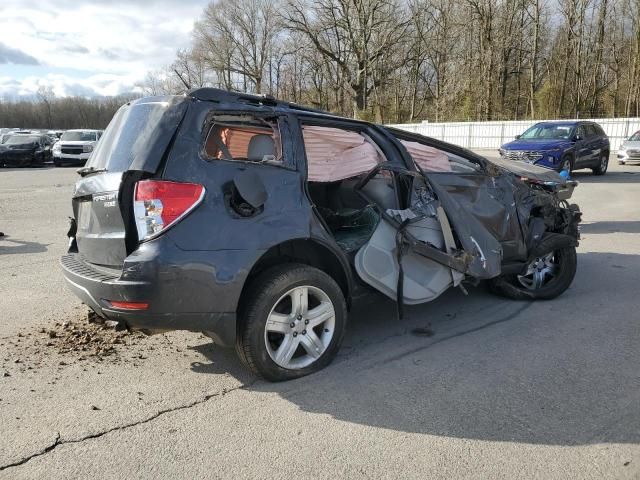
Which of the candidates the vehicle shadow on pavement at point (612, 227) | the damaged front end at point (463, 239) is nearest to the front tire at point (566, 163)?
the vehicle shadow on pavement at point (612, 227)

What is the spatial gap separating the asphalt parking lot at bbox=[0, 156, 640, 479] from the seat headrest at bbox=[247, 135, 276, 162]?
1491mm

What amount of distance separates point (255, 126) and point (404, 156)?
1287 mm

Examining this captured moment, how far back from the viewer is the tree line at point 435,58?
132 ft

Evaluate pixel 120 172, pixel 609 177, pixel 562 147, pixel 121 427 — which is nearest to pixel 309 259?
pixel 120 172

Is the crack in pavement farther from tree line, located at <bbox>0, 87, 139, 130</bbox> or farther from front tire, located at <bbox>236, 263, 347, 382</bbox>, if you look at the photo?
tree line, located at <bbox>0, 87, 139, 130</bbox>

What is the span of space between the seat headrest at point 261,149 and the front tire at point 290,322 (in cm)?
75

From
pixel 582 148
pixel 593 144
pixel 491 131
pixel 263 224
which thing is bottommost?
pixel 263 224

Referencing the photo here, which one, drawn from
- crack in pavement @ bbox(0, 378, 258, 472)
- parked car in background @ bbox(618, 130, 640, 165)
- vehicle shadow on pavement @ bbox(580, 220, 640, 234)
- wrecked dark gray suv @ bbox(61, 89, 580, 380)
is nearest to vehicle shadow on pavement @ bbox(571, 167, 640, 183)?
parked car in background @ bbox(618, 130, 640, 165)

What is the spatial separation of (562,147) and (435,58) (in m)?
37.8

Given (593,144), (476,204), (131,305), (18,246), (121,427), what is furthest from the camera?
(593,144)

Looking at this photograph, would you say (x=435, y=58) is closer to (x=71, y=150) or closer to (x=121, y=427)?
(x=71, y=150)

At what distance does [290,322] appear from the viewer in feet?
11.9

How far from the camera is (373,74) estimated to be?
52.4 m

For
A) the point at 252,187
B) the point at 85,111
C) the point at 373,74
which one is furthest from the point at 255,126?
the point at 85,111
